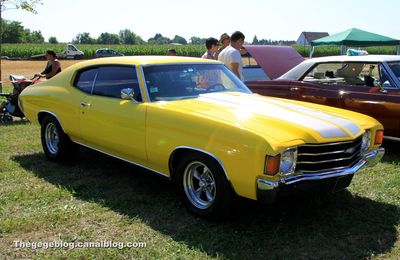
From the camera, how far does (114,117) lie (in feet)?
15.1

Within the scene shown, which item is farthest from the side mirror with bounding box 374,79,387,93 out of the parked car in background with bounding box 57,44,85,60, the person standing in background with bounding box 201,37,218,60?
the parked car in background with bounding box 57,44,85,60

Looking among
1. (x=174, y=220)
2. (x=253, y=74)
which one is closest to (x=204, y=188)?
(x=174, y=220)

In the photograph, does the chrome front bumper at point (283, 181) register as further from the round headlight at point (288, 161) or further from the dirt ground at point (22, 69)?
the dirt ground at point (22, 69)

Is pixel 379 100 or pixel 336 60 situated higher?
pixel 336 60

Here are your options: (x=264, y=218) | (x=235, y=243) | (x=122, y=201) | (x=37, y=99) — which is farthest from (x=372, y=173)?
(x=37, y=99)

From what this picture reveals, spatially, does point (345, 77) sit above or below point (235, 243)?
above

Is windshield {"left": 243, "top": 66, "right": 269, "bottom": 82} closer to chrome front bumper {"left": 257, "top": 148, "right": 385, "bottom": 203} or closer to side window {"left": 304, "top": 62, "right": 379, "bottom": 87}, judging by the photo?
side window {"left": 304, "top": 62, "right": 379, "bottom": 87}

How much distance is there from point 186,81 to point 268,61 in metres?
5.85

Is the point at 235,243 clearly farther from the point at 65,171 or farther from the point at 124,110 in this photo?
the point at 65,171

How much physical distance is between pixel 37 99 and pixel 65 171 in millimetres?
1197

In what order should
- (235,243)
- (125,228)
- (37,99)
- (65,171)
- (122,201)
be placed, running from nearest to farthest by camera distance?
(235,243) < (125,228) < (122,201) < (65,171) < (37,99)

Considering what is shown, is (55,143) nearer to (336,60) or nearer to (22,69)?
(336,60)

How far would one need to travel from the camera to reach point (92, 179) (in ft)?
17.0

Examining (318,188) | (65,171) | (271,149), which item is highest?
(271,149)
